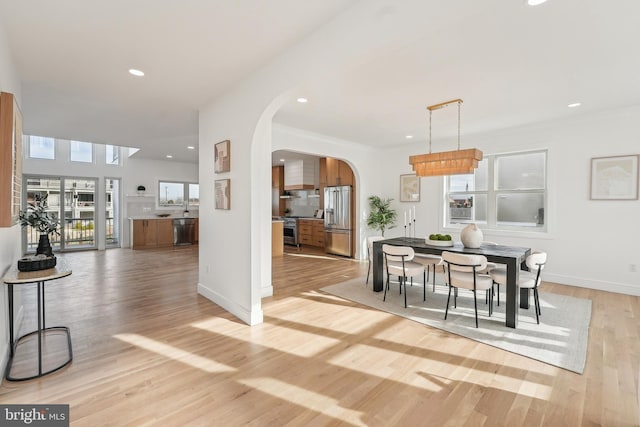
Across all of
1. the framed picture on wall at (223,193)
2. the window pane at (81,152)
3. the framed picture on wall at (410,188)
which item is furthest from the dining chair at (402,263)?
the window pane at (81,152)

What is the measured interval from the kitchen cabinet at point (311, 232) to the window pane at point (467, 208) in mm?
3433

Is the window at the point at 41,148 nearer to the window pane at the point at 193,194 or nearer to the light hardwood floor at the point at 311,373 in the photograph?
the window pane at the point at 193,194

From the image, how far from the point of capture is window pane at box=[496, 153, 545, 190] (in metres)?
5.10

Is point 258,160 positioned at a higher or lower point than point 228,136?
lower

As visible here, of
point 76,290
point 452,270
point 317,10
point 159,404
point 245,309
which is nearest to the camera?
point 159,404

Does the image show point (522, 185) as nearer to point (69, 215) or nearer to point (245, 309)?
point (245, 309)

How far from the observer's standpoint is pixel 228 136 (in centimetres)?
348

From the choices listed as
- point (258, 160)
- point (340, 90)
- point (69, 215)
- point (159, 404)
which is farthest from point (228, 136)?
point (69, 215)

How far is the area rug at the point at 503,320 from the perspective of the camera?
255 centimetres

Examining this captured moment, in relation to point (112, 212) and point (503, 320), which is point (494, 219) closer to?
point (503, 320)

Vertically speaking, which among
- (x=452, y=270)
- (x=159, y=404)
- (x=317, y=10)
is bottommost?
(x=159, y=404)

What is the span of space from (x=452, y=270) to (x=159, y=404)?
3.06 meters

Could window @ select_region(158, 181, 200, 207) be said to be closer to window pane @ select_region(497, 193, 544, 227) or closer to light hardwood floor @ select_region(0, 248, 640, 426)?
light hardwood floor @ select_region(0, 248, 640, 426)

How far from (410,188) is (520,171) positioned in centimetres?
207
